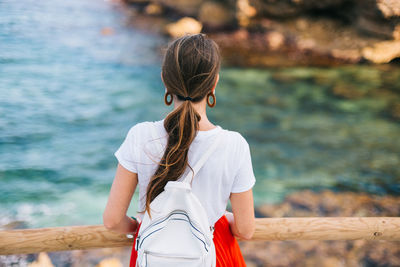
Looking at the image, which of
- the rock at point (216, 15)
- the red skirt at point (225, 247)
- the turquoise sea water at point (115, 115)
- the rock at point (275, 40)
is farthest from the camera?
the rock at point (216, 15)

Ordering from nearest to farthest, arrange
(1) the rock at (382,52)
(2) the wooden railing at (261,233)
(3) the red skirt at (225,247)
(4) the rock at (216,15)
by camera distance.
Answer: (3) the red skirt at (225,247)
(2) the wooden railing at (261,233)
(1) the rock at (382,52)
(4) the rock at (216,15)

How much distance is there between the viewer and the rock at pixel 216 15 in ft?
28.7

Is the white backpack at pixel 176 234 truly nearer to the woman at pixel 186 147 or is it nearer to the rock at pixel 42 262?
the woman at pixel 186 147

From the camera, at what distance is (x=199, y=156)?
3.14 ft

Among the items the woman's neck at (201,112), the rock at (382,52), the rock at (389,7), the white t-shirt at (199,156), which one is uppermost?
the woman's neck at (201,112)

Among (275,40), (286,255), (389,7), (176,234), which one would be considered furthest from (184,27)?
(176,234)

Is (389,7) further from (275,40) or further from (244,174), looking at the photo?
(244,174)

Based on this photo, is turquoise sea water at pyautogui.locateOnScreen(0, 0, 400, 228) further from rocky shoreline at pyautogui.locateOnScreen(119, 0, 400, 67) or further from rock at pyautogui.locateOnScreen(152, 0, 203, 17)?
rock at pyautogui.locateOnScreen(152, 0, 203, 17)

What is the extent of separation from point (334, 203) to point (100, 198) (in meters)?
2.88

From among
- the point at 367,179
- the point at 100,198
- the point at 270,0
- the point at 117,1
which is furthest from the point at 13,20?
the point at 117,1

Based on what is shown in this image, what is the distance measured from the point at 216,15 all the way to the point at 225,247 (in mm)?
8417

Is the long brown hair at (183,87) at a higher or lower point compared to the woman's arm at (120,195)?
higher

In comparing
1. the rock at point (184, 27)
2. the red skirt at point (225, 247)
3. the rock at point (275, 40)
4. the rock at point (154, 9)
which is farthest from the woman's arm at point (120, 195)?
the rock at point (154, 9)

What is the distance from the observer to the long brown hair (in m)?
0.91
